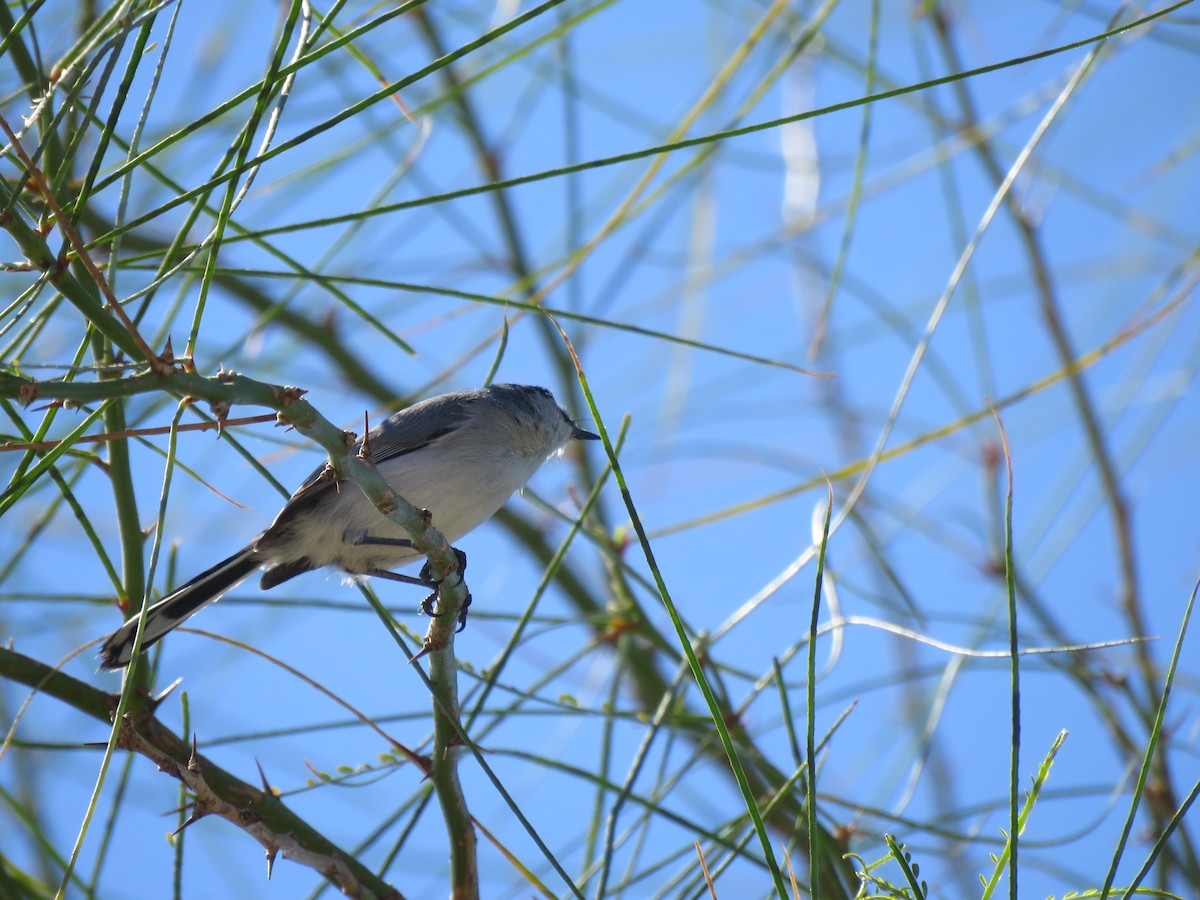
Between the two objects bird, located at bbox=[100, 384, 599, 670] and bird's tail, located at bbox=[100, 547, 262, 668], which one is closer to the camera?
bird's tail, located at bbox=[100, 547, 262, 668]

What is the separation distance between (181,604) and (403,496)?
67 cm

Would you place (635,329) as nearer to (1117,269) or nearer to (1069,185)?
(1069,185)

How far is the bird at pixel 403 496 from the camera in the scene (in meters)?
3.35

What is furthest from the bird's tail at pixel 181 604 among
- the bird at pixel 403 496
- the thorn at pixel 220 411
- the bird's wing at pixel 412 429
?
the thorn at pixel 220 411

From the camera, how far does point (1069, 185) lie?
3.34 meters

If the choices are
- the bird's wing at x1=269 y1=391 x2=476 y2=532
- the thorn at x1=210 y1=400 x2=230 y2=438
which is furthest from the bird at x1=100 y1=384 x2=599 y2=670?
the thorn at x1=210 y1=400 x2=230 y2=438

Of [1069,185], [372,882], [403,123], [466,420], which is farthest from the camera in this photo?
[466,420]

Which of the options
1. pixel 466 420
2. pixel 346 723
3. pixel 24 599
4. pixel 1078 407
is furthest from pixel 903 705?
pixel 24 599

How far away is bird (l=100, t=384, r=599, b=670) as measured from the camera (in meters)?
3.35

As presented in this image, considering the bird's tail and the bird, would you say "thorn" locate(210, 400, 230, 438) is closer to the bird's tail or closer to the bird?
the bird's tail

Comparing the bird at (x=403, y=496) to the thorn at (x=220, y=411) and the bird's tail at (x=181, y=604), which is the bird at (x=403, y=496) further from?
the thorn at (x=220, y=411)

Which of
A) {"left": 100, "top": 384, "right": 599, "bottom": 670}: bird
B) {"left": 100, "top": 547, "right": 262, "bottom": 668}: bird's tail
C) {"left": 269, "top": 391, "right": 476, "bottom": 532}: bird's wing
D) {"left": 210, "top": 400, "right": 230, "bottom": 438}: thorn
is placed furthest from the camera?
{"left": 269, "top": 391, "right": 476, "bottom": 532}: bird's wing

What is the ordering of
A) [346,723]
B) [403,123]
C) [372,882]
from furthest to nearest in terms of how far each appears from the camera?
[403,123], [346,723], [372,882]

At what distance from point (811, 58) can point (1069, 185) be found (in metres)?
1.28
